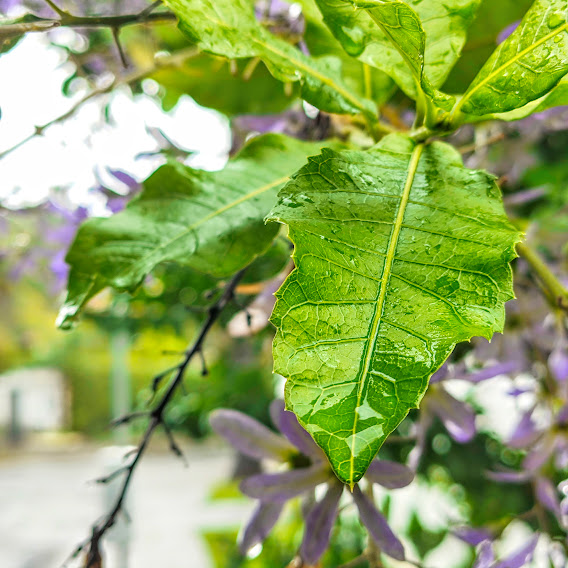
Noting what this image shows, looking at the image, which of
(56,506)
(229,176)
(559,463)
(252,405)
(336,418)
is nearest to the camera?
(336,418)

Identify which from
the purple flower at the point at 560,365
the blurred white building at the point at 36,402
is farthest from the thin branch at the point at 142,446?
the blurred white building at the point at 36,402

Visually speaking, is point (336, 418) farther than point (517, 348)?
No

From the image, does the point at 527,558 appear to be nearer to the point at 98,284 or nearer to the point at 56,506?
the point at 98,284

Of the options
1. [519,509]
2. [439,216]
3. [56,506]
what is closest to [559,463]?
[439,216]

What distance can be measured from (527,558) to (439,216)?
0.26 metres

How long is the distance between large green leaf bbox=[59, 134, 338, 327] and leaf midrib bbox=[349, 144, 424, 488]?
2.5 inches

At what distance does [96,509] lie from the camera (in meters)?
2.74

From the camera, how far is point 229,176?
246 mm

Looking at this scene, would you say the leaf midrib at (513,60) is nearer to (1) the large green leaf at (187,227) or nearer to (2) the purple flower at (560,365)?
(1) the large green leaf at (187,227)

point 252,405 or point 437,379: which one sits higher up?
point 437,379

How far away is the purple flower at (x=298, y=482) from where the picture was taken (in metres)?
0.27

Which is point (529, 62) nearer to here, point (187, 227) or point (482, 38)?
point (187, 227)

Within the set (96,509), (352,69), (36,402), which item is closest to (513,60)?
(352,69)

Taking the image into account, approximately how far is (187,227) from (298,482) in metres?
0.14
